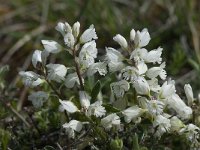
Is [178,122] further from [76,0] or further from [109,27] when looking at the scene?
[76,0]

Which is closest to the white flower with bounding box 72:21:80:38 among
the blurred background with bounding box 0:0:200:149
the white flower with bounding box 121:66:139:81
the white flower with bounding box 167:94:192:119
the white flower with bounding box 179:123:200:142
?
the white flower with bounding box 121:66:139:81

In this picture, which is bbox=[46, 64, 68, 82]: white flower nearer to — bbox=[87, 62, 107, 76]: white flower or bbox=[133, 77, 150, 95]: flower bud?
bbox=[87, 62, 107, 76]: white flower

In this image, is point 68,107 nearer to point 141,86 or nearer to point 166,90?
point 141,86

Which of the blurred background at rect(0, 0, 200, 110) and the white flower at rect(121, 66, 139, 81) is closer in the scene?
the white flower at rect(121, 66, 139, 81)

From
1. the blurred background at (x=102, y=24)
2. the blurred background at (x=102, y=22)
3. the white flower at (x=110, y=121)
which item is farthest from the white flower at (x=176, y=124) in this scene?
the blurred background at (x=102, y=22)

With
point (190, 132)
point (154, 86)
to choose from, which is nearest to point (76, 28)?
point (154, 86)

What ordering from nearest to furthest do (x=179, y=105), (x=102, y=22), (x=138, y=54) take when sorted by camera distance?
(x=138, y=54), (x=179, y=105), (x=102, y=22)

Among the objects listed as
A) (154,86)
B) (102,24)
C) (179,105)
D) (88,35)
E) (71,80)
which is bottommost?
(179,105)
